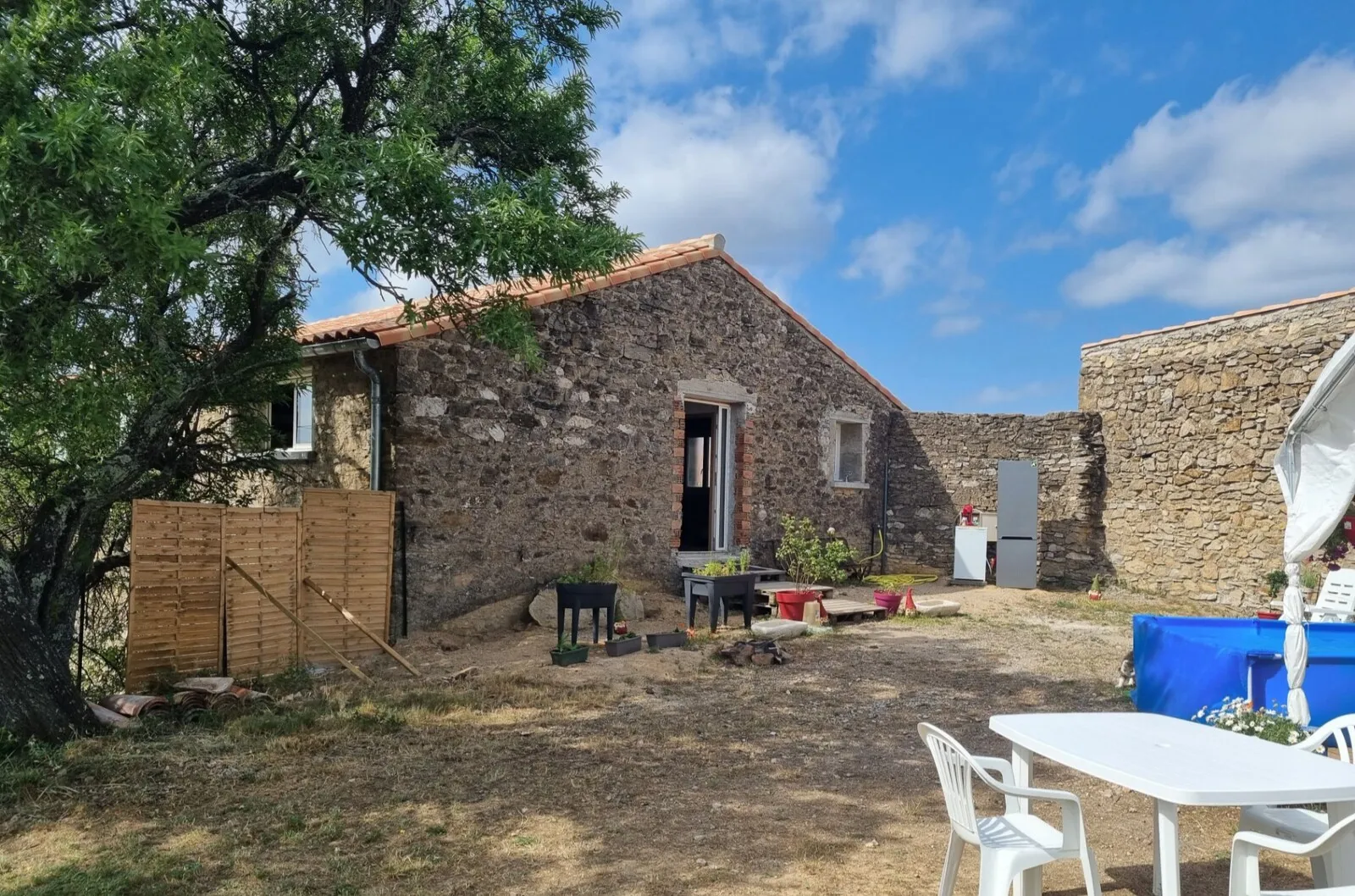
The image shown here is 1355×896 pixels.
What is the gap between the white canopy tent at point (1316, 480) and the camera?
504 centimetres

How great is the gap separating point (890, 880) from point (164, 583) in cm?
536

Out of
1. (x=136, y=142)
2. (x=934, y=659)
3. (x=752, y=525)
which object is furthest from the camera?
(x=752, y=525)

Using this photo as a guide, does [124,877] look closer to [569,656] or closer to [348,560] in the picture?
[569,656]

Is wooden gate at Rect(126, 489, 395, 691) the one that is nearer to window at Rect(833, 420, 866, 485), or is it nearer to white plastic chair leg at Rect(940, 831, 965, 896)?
white plastic chair leg at Rect(940, 831, 965, 896)

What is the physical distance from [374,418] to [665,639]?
3307mm

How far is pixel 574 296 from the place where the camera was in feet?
32.0

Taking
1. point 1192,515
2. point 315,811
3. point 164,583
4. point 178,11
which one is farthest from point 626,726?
point 1192,515

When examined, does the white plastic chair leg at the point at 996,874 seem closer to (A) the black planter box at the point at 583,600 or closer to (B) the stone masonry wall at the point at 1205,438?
(A) the black planter box at the point at 583,600

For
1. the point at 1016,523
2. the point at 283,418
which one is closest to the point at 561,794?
the point at 283,418

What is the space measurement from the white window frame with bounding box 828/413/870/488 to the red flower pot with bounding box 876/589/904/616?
106 inches

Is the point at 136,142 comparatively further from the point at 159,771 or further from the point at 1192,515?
the point at 1192,515

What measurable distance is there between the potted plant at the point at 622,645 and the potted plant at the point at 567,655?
284 millimetres

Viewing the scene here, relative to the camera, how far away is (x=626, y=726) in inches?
235

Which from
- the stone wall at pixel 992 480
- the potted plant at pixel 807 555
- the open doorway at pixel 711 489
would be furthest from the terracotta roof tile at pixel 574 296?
the potted plant at pixel 807 555
